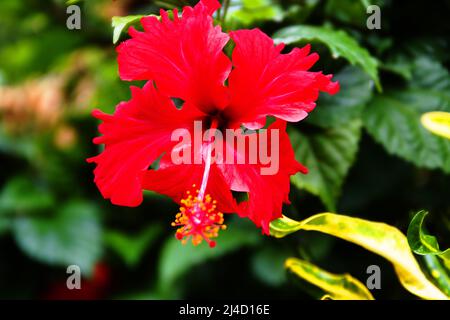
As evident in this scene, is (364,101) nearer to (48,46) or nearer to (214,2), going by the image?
(214,2)

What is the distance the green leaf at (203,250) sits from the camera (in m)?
0.98

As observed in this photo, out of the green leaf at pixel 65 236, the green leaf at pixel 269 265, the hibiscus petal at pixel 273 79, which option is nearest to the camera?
the hibiscus petal at pixel 273 79

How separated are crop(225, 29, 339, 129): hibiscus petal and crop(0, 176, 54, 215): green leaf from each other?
947mm

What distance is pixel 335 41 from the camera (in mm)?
585

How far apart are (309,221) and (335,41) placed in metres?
0.18

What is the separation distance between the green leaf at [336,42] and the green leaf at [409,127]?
12cm

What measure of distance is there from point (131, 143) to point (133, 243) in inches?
30.9

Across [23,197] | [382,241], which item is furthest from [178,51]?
[23,197]

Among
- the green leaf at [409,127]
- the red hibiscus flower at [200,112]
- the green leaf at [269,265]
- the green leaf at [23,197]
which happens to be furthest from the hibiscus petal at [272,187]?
the green leaf at [23,197]

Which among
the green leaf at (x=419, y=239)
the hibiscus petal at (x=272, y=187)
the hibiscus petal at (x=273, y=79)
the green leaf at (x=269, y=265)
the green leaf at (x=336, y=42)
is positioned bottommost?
the green leaf at (x=269, y=265)

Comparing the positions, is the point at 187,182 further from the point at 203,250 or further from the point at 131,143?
the point at 203,250

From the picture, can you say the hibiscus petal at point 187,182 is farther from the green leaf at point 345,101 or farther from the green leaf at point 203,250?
the green leaf at point 203,250

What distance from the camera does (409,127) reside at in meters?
0.72

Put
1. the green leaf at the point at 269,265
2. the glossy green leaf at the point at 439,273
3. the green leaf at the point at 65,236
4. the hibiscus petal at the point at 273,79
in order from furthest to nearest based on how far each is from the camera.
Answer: the green leaf at the point at 65,236 → the green leaf at the point at 269,265 → the glossy green leaf at the point at 439,273 → the hibiscus petal at the point at 273,79
